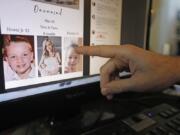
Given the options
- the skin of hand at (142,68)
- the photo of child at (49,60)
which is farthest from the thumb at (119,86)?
the photo of child at (49,60)

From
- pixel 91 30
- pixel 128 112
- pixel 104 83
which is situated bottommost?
pixel 128 112

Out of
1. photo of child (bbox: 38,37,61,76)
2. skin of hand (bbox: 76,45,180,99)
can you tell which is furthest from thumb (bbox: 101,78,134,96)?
photo of child (bbox: 38,37,61,76)

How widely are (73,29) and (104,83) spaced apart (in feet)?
0.42

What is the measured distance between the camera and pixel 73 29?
47 cm

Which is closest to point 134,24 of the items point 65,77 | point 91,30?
point 91,30

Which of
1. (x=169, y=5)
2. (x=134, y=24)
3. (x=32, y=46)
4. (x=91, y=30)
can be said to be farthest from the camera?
(x=169, y=5)

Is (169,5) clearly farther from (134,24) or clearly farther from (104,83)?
(104,83)

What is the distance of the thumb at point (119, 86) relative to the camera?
1.38ft

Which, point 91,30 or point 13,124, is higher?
point 91,30

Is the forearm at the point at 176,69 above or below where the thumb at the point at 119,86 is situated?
above

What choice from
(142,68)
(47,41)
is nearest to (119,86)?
(142,68)

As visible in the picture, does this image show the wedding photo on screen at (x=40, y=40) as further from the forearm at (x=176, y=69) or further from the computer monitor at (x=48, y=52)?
the forearm at (x=176, y=69)

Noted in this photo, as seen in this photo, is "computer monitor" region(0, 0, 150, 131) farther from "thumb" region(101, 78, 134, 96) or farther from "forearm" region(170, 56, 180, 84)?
"forearm" region(170, 56, 180, 84)

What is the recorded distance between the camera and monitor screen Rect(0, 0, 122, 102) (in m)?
0.38
